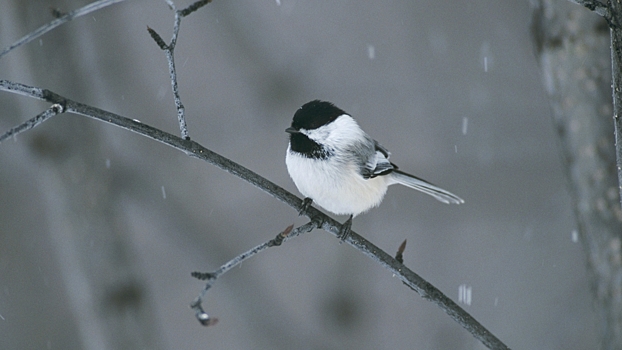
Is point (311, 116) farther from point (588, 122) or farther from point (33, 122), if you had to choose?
point (33, 122)

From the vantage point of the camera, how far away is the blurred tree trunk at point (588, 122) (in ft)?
5.21

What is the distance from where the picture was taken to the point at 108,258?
2156 mm

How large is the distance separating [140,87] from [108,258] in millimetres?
2028

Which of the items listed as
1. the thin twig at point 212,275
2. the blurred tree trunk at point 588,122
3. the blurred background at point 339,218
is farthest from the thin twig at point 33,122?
the blurred background at point 339,218

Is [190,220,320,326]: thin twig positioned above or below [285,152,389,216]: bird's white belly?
above

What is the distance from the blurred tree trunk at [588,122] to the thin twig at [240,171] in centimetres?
60

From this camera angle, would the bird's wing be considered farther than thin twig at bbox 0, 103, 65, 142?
Yes

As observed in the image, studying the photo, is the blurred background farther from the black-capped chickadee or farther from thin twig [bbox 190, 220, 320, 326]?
thin twig [bbox 190, 220, 320, 326]

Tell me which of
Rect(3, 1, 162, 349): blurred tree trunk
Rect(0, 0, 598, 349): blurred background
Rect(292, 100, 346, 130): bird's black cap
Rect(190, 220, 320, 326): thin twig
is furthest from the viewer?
Rect(0, 0, 598, 349): blurred background

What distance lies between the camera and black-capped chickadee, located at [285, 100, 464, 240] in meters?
1.82

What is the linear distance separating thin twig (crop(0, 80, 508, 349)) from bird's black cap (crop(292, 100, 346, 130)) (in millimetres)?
533

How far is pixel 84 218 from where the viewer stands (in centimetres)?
216

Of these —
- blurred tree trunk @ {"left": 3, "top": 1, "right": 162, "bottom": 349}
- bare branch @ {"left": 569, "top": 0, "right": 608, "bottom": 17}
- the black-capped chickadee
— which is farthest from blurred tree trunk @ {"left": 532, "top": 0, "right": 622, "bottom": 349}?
blurred tree trunk @ {"left": 3, "top": 1, "right": 162, "bottom": 349}

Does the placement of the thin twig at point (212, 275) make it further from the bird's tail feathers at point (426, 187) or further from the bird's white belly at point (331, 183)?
the bird's tail feathers at point (426, 187)
